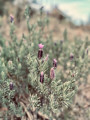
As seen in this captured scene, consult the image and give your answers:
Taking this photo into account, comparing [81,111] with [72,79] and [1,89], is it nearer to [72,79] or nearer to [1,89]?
[72,79]

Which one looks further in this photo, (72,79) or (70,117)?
(70,117)

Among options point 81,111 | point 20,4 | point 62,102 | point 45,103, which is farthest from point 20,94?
point 20,4

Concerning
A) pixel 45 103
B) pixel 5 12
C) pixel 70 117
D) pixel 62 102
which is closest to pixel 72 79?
pixel 62 102

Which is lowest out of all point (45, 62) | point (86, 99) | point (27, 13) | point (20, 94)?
point (86, 99)

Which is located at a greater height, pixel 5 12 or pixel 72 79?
pixel 72 79

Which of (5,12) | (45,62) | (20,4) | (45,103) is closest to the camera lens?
(45,62)

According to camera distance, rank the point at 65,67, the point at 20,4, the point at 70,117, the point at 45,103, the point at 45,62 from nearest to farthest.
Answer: the point at 45,62
the point at 45,103
the point at 70,117
the point at 65,67
the point at 20,4
